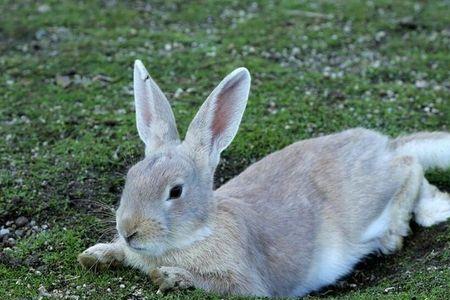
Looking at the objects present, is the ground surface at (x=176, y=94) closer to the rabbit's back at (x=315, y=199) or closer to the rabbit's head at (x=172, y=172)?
the rabbit's back at (x=315, y=199)

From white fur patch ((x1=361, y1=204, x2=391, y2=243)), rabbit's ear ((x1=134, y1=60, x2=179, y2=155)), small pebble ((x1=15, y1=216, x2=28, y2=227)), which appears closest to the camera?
rabbit's ear ((x1=134, y1=60, x2=179, y2=155))

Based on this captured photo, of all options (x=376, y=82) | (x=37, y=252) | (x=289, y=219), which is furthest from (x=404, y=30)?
(x=37, y=252)

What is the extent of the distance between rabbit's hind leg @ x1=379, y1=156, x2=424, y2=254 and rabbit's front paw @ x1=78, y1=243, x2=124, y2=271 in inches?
101

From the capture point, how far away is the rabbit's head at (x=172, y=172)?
6.14 m

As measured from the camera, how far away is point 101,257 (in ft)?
22.2

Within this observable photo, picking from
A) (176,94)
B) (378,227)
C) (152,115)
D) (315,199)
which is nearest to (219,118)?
(152,115)

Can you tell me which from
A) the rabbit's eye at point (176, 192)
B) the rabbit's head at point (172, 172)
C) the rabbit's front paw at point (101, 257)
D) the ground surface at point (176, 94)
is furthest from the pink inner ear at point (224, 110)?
the ground surface at point (176, 94)

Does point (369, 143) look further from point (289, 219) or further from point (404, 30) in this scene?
point (404, 30)

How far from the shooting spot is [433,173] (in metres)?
8.84

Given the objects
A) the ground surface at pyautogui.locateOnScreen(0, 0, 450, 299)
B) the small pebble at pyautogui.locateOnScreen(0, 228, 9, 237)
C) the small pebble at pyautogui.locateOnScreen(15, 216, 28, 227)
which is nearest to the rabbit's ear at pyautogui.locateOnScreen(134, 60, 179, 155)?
the ground surface at pyautogui.locateOnScreen(0, 0, 450, 299)

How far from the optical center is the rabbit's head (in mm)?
6141

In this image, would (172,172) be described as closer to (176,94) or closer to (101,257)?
(101,257)

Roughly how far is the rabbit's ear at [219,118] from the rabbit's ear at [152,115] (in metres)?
0.20

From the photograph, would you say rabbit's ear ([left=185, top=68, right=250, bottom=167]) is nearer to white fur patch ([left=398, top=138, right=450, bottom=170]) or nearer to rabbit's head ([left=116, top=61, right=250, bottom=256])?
rabbit's head ([left=116, top=61, right=250, bottom=256])
